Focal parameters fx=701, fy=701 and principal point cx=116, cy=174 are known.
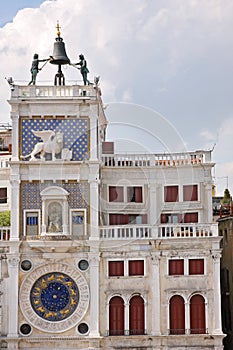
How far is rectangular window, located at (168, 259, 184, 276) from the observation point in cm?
3953

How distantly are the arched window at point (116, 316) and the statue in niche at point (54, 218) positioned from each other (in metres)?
5.15

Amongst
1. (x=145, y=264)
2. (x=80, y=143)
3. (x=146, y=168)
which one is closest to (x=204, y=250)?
(x=145, y=264)

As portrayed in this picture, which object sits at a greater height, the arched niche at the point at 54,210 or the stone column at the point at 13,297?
the arched niche at the point at 54,210

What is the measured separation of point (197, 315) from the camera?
1545 inches

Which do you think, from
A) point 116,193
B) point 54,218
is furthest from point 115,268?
point 116,193

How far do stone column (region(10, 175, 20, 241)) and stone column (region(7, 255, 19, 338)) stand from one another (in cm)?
142

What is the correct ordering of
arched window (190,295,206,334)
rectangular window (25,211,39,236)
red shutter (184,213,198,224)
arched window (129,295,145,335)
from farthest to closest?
1. red shutter (184,213,198,224)
2. rectangular window (25,211,39,236)
3. arched window (129,295,145,335)
4. arched window (190,295,206,334)

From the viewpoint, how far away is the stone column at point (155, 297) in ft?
128

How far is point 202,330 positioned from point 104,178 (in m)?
10.6

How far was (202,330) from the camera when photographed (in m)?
39.0

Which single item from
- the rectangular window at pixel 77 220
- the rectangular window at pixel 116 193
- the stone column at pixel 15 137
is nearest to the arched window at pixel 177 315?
the rectangular window at pixel 77 220

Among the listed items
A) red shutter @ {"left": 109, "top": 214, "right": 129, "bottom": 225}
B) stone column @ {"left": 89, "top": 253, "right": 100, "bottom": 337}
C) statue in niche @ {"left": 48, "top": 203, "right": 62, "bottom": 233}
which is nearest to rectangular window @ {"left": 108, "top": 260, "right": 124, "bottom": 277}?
stone column @ {"left": 89, "top": 253, "right": 100, "bottom": 337}

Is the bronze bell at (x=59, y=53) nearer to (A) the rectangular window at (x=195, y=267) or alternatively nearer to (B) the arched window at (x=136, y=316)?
(A) the rectangular window at (x=195, y=267)

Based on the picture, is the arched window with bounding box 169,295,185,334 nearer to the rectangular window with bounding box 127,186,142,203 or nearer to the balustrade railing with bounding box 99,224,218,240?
the balustrade railing with bounding box 99,224,218,240
